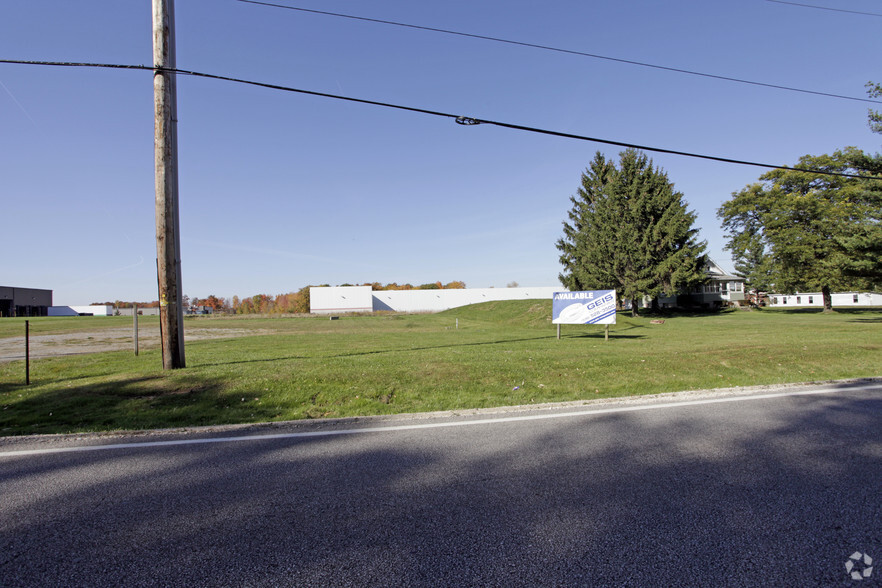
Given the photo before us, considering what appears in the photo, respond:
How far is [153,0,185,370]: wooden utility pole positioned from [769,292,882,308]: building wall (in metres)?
84.4

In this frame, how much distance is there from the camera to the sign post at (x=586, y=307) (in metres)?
17.2

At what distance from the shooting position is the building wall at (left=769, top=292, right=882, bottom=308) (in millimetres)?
67169

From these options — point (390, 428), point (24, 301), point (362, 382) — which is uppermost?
point (24, 301)

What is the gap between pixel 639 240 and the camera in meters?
39.5

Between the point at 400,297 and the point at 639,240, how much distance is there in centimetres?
5734

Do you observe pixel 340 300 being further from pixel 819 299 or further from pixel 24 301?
pixel 819 299

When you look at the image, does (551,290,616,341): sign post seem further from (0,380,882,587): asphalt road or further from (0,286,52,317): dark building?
(0,286,52,317): dark building

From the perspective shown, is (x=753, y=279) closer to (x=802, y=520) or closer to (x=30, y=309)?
(x=802, y=520)

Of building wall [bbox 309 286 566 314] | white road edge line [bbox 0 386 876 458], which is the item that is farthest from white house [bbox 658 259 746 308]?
white road edge line [bbox 0 386 876 458]

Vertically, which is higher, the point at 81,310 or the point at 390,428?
the point at 81,310

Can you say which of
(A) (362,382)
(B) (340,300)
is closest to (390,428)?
(A) (362,382)

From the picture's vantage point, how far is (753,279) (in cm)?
5988

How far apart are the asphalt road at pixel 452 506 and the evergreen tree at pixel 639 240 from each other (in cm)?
3563

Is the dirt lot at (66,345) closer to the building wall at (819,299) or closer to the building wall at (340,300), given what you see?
the building wall at (340,300)
